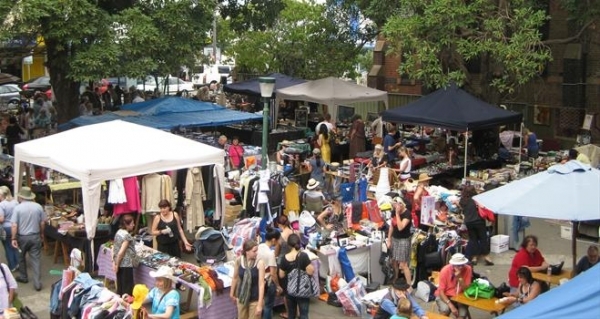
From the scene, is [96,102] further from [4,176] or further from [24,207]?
[24,207]

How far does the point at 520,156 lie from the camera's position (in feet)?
65.9

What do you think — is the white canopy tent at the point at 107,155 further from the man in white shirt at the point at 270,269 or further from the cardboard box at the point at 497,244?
the cardboard box at the point at 497,244

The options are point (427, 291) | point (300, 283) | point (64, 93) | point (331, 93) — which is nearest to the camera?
point (300, 283)

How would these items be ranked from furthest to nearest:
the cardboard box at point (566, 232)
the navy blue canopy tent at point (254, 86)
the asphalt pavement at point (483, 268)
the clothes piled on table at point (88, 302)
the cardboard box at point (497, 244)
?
the navy blue canopy tent at point (254, 86) < the cardboard box at point (566, 232) < the cardboard box at point (497, 244) < the asphalt pavement at point (483, 268) < the clothes piled on table at point (88, 302)

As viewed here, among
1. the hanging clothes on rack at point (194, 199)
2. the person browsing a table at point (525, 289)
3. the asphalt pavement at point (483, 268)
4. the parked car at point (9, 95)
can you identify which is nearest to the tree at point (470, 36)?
the asphalt pavement at point (483, 268)

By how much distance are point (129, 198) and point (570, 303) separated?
31.8 feet

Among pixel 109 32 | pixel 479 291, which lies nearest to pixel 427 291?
pixel 479 291

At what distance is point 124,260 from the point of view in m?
11.1

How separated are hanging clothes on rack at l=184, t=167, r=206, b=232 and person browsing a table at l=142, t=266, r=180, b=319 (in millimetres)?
4774

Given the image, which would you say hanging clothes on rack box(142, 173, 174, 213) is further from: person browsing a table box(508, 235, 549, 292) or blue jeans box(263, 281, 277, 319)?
person browsing a table box(508, 235, 549, 292)

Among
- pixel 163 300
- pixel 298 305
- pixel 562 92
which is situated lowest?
pixel 298 305

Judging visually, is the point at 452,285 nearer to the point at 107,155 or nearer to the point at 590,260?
the point at 590,260

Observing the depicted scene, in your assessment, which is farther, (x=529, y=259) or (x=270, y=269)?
(x=529, y=259)

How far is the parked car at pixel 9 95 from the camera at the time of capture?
1384 inches
